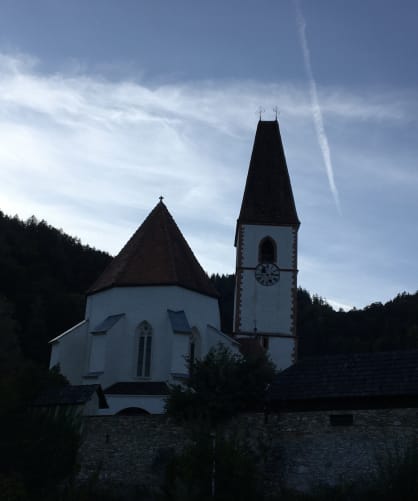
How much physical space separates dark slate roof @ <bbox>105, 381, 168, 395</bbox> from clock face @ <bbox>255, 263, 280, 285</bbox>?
41.8 ft

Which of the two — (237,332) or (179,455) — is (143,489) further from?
(237,332)

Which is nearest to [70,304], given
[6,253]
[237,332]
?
[6,253]

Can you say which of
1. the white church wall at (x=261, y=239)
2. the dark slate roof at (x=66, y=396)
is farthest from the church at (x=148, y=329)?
the white church wall at (x=261, y=239)

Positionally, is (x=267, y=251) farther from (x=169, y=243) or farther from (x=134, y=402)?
(x=134, y=402)

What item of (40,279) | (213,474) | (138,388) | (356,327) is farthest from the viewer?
(356,327)

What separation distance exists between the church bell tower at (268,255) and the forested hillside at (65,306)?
46.6ft

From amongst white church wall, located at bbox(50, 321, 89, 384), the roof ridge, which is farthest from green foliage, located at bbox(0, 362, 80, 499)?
the roof ridge

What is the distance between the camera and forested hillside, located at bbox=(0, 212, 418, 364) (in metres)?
49.6

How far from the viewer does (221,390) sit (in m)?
20.8

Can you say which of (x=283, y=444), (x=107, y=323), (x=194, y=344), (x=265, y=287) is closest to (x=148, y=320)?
(x=107, y=323)

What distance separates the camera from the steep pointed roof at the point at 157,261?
3044 centimetres

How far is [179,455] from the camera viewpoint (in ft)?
66.0

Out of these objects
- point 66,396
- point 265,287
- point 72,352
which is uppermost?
point 265,287

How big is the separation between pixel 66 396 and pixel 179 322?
7490mm
